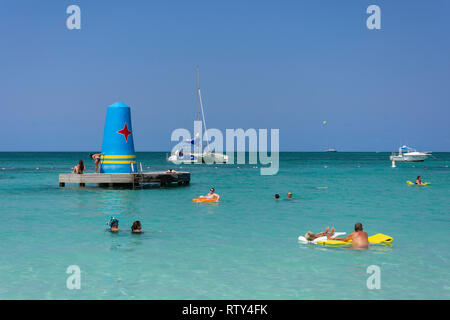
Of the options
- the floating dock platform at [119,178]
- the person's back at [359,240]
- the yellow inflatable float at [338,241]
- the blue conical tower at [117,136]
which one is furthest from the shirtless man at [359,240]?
the floating dock platform at [119,178]

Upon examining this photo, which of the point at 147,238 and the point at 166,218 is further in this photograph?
the point at 166,218

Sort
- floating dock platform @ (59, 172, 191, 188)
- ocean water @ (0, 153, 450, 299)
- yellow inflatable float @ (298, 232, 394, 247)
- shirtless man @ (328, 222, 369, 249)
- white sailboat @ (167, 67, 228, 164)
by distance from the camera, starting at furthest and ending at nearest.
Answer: white sailboat @ (167, 67, 228, 164) < floating dock platform @ (59, 172, 191, 188) < yellow inflatable float @ (298, 232, 394, 247) < shirtless man @ (328, 222, 369, 249) < ocean water @ (0, 153, 450, 299)

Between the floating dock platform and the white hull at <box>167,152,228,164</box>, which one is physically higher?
the floating dock platform

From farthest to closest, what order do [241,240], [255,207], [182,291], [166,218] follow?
[255,207]
[166,218]
[241,240]
[182,291]

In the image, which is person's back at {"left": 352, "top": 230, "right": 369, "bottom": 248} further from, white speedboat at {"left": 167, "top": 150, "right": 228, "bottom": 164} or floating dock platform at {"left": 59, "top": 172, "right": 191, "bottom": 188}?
white speedboat at {"left": 167, "top": 150, "right": 228, "bottom": 164}

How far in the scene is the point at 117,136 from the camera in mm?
37875

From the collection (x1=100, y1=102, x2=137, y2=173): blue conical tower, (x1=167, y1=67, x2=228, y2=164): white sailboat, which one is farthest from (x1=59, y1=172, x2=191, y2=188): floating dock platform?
(x1=167, y1=67, x2=228, y2=164): white sailboat

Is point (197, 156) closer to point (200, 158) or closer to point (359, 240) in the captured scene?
point (200, 158)

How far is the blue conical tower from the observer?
37.8 metres

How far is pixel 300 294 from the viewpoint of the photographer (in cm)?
1180

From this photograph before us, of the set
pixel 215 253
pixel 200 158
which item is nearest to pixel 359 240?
pixel 215 253
